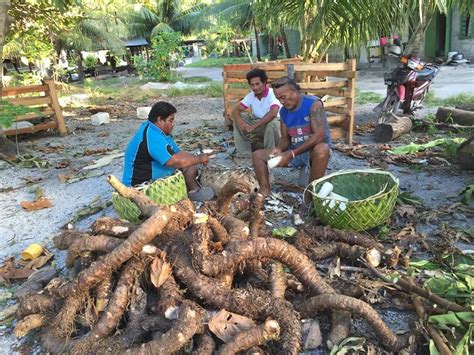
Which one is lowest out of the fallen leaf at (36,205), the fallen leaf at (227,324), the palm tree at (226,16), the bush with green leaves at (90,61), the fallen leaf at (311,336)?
the fallen leaf at (311,336)

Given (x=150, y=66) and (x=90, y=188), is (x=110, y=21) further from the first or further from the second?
(x=90, y=188)

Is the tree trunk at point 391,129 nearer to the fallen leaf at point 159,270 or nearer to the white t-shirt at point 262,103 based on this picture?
the white t-shirt at point 262,103

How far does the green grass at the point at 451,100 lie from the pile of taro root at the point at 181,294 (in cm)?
710

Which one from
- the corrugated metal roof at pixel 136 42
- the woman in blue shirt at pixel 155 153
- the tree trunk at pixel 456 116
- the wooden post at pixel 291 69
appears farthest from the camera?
the corrugated metal roof at pixel 136 42

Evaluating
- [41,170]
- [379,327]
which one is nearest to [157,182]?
[379,327]

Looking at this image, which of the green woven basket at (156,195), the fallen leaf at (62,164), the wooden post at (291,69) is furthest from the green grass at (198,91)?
the green woven basket at (156,195)

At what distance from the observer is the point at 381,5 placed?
5258 mm

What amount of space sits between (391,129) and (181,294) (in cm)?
491

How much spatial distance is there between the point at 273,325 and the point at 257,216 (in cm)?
98

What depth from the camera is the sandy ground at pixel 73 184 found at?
413 cm

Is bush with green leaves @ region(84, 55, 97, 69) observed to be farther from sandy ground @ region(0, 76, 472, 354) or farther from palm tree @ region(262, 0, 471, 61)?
palm tree @ region(262, 0, 471, 61)

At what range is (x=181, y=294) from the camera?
2.48 meters

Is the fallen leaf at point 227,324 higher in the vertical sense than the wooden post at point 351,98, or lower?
lower

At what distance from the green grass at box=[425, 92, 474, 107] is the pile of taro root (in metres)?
7.10
